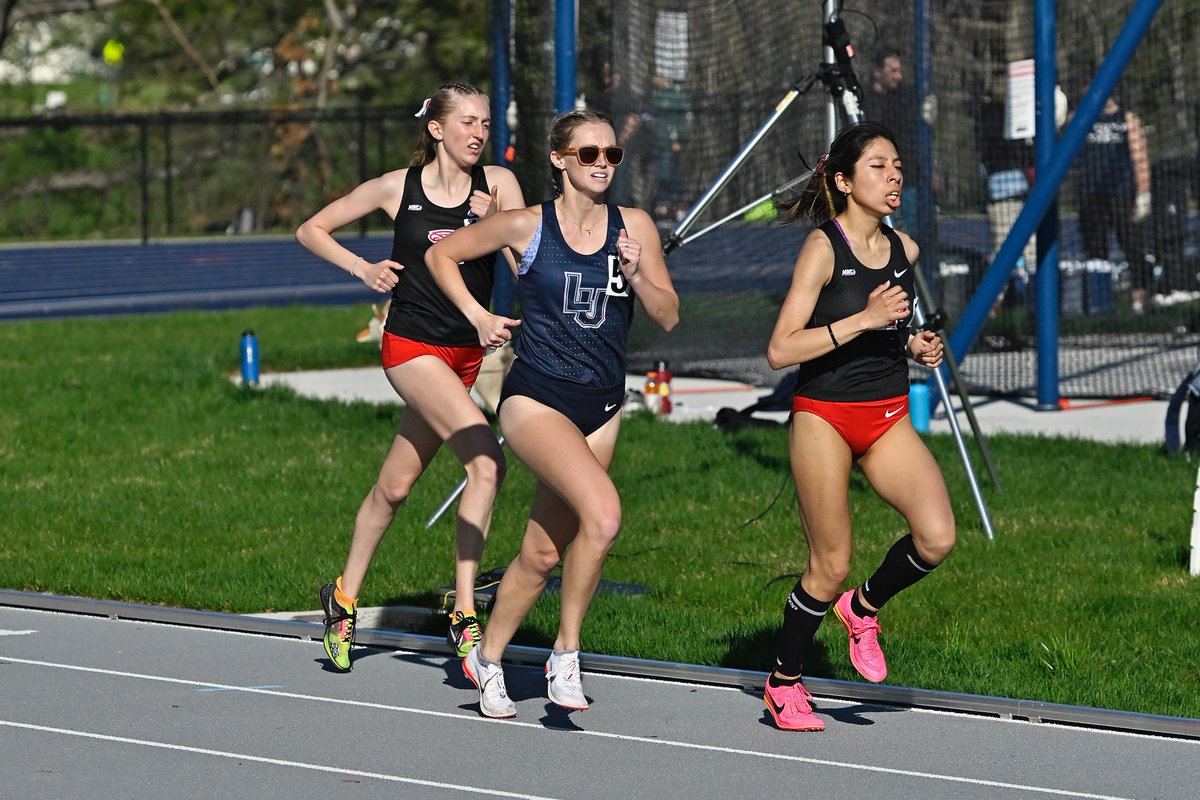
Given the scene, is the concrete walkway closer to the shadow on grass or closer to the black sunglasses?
the shadow on grass

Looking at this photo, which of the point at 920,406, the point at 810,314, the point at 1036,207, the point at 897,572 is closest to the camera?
the point at 810,314

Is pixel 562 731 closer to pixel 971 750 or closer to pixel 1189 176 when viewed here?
pixel 971 750

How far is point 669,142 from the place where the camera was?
51.3ft

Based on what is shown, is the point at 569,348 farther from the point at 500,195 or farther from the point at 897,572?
the point at 500,195

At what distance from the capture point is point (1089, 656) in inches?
287

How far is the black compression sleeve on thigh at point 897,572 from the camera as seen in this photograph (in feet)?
21.2

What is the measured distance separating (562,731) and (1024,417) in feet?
26.6

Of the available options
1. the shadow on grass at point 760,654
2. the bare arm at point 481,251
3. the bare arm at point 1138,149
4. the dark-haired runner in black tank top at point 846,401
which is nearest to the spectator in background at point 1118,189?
the bare arm at point 1138,149

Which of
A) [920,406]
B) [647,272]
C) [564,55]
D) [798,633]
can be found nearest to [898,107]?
[920,406]

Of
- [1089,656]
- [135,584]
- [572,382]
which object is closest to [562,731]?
[572,382]

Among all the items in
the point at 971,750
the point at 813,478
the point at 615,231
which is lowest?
the point at 971,750

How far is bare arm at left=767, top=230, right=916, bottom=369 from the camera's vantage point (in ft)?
19.9

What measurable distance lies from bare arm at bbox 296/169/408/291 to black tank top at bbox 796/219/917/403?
6.27ft

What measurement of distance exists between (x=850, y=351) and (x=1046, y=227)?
25.9 ft
